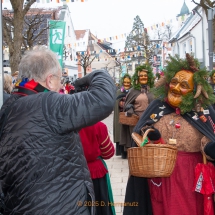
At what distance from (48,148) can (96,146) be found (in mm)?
1577

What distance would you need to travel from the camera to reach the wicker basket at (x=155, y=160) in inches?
116

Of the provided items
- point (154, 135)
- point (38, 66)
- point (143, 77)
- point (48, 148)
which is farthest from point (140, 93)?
point (48, 148)

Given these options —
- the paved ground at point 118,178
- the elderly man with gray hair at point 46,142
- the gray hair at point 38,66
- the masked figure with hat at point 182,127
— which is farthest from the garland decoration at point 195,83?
the paved ground at point 118,178

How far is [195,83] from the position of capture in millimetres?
3533

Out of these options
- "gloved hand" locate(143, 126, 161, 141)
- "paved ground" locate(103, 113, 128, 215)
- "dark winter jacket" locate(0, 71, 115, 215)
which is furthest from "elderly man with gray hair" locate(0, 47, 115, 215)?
"paved ground" locate(103, 113, 128, 215)

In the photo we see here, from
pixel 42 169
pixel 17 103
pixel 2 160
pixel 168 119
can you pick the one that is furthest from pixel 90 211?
pixel 168 119

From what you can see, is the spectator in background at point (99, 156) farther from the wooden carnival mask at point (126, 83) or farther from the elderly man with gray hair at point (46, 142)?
the wooden carnival mask at point (126, 83)

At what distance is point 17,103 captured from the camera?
2.12m

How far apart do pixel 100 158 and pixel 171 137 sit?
77 centimetres

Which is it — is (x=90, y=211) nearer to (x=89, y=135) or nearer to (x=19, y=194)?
(x=19, y=194)

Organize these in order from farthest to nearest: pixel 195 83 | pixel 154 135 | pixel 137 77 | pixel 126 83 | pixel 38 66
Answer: pixel 126 83 → pixel 137 77 → pixel 195 83 → pixel 154 135 → pixel 38 66

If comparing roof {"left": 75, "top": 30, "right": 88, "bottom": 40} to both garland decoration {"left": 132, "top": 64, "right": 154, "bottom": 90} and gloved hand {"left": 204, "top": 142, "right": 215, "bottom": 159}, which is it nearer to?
garland decoration {"left": 132, "top": 64, "right": 154, "bottom": 90}

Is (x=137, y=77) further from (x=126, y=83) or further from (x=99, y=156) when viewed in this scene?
(x=99, y=156)

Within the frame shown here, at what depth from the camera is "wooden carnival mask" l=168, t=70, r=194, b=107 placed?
138 inches
